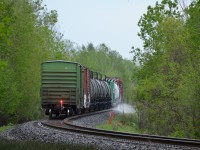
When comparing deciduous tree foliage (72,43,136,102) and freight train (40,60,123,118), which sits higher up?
deciduous tree foliage (72,43,136,102)

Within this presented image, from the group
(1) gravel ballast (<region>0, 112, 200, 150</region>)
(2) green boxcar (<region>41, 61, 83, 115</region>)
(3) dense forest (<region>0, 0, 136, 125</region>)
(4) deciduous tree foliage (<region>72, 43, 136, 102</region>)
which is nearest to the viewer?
(1) gravel ballast (<region>0, 112, 200, 150</region>)

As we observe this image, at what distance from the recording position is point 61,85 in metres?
29.0

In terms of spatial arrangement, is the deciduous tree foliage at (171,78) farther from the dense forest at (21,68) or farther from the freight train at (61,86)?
the dense forest at (21,68)

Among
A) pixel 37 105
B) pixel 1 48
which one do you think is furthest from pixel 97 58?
pixel 1 48

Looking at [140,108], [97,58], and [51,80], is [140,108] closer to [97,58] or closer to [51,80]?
[51,80]

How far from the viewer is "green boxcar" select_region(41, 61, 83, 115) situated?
29.0 meters

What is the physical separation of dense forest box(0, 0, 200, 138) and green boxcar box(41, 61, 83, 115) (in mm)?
4047

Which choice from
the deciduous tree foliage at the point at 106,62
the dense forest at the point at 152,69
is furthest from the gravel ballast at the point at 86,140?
the deciduous tree foliage at the point at 106,62

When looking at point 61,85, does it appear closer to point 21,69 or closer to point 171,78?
point 171,78

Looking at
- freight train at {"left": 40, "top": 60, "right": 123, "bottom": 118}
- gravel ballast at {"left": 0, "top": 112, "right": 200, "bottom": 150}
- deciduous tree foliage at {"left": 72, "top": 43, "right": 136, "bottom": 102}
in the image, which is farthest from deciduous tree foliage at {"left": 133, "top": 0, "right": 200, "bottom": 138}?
deciduous tree foliage at {"left": 72, "top": 43, "right": 136, "bottom": 102}

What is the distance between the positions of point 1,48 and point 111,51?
118m

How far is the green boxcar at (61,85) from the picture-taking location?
29.0 m

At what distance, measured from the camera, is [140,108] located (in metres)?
36.0

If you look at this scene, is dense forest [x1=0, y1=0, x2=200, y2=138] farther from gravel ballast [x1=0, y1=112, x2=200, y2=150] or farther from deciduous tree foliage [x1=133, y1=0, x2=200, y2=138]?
gravel ballast [x1=0, y1=112, x2=200, y2=150]
